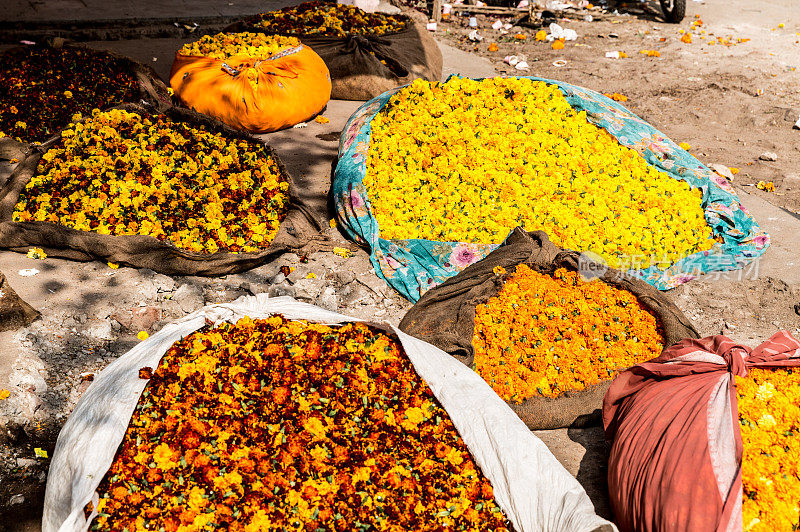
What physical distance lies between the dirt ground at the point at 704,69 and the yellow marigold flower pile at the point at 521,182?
5.35 feet

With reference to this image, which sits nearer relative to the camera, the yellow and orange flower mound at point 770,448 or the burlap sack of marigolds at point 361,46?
the yellow and orange flower mound at point 770,448

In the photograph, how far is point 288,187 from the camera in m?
4.17

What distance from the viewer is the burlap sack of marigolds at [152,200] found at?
11.7 ft

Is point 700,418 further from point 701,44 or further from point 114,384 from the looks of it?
point 701,44

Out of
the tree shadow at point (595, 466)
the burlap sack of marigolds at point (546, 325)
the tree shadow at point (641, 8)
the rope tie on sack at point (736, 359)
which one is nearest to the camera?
the rope tie on sack at point (736, 359)

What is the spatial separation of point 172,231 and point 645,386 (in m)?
2.65

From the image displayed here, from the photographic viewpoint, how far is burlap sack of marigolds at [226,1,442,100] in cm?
601

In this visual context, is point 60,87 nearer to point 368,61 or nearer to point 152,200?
point 152,200

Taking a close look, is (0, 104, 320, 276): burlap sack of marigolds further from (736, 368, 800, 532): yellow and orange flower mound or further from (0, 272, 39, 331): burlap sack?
(736, 368, 800, 532): yellow and orange flower mound

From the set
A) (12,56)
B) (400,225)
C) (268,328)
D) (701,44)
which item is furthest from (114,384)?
(701,44)

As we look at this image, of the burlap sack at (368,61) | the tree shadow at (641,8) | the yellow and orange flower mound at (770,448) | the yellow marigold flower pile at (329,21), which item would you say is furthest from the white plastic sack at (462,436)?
the tree shadow at (641,8)

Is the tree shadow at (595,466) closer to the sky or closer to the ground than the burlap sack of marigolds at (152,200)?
closer to the ground

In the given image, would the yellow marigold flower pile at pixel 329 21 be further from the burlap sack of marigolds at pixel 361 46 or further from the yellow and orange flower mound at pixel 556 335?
the yellow and orange flower mound at pixel 556 335

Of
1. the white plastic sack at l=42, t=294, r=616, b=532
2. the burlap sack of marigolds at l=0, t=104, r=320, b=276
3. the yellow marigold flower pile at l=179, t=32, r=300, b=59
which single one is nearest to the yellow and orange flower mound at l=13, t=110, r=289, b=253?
the burlap sack of marigolds at l=0, t=104, r=320, b=276
